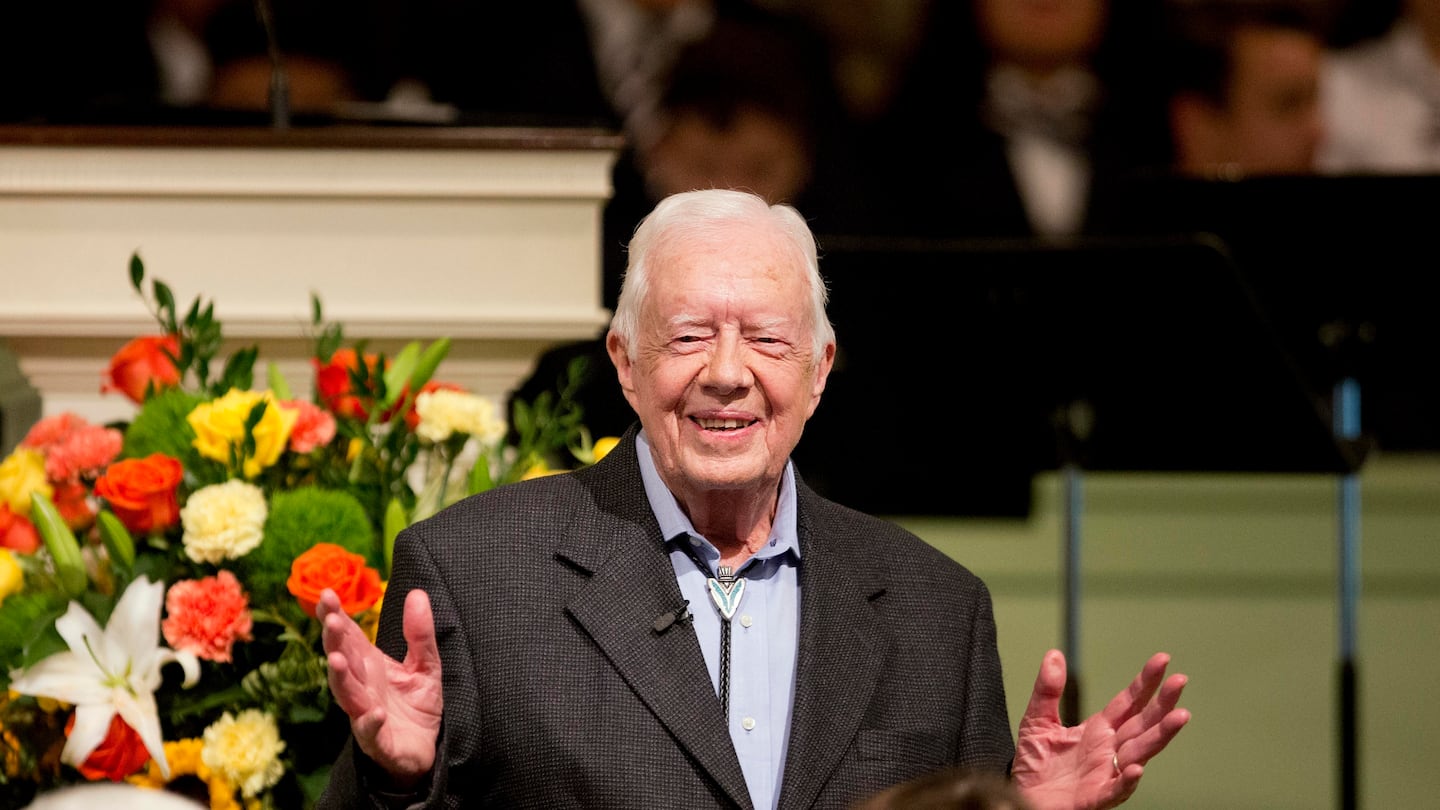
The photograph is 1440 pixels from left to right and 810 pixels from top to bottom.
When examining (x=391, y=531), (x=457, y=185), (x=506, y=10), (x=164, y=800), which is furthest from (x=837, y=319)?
(x=164, y=800)

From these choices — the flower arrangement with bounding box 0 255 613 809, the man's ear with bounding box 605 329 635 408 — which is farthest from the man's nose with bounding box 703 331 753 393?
the flower arrangement with bounding box 0 255 613 809

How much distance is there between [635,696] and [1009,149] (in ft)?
11.7

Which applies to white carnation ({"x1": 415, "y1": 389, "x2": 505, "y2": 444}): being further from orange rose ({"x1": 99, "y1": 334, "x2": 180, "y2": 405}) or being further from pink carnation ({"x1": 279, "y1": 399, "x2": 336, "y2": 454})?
orange rose ({"x1": 99, "y1": 334, "x2": 180, "y2": 405})

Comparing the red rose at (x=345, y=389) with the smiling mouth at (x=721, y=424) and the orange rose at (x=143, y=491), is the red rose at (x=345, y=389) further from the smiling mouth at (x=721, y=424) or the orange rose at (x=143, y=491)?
the smiling mouth at (x=721, y=424)

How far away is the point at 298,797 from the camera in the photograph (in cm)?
189

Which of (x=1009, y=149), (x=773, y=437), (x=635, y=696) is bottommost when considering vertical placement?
(x=635, y=696)

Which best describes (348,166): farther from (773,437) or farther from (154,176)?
(773,437)

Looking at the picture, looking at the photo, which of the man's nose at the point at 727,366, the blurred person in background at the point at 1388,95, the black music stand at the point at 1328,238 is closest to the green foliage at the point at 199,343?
the man's nose at the point at 727,366

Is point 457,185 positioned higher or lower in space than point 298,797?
higher

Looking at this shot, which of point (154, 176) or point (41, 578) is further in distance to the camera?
point (154, 176)

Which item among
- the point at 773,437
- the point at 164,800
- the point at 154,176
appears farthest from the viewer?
the point at 154,176

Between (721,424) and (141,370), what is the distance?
30.5 inches

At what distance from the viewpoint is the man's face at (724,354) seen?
68.9 inches

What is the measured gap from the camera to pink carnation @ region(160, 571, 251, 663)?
180cm
